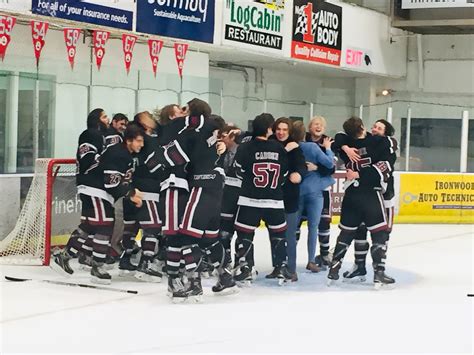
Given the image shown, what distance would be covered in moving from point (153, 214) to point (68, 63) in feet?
12.6

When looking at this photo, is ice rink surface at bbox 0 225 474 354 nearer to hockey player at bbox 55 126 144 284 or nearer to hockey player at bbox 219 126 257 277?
hockey player at bbox 55 126 144 284

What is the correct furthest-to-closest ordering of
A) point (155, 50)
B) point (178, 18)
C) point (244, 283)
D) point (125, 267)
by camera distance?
point (155, 50), point (178, 18), point (125, 267), point (244, 283)

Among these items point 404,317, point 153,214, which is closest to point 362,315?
point 404,317

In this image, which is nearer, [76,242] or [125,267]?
[125,267]

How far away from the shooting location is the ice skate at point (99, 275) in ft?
28.5

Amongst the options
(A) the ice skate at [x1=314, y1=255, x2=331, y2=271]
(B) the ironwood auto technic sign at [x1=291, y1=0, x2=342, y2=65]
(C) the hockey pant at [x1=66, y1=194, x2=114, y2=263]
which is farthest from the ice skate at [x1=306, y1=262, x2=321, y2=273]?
(B) the ironwood auto technic sign at [x1=291, y1=0, x2=342, y2=65]

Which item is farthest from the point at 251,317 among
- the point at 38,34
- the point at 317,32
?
the point at 317,32

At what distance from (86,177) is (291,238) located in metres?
1.84

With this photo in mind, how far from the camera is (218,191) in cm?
799

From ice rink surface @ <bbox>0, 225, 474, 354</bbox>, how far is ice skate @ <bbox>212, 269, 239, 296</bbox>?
6 cm

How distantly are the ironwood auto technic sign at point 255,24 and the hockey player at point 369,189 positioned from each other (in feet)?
22.8

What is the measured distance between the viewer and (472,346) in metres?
6.43

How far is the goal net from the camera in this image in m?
9.90

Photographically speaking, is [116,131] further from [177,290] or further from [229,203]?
[177,290]
